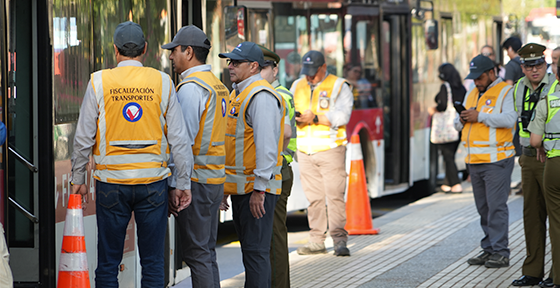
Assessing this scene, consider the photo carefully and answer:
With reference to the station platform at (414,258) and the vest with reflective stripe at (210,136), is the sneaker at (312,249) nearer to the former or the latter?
the station platform at (414,258)

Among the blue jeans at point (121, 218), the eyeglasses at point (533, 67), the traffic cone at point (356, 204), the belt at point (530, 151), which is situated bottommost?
the traffic cone at point (356, 204)

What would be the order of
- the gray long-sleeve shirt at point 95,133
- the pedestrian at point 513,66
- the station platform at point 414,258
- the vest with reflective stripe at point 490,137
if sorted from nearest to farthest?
the gray long-sleeve shirt at point 95,133 < the station platform at point 414,258 < the vest with reflective stripe at point 490,137 < the pedestrian at point 513,66

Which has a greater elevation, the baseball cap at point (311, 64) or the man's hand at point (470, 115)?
the baseball cap at point (311, 64)

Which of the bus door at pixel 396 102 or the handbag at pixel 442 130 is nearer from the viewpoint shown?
the bus door at pixel 396 102

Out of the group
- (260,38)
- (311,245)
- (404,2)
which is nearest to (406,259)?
(311,245)

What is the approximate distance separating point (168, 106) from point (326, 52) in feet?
17.6

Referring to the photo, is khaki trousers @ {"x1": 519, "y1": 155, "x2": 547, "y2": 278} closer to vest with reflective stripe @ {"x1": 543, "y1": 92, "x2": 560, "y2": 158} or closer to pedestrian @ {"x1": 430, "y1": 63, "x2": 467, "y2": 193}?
vest with reflective stripe @ {"x1": 543, "y1": 92, "x2": 560, "y2": 158}

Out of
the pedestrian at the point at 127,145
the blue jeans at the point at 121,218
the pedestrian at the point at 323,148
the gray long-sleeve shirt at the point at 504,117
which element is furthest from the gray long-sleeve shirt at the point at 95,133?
the pedestrian at the point at 323,148

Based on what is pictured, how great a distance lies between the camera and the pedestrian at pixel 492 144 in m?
7.32

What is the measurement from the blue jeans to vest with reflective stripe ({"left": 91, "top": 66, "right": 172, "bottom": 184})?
2.6 inches

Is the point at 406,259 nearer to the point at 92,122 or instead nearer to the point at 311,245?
the point at 311,245

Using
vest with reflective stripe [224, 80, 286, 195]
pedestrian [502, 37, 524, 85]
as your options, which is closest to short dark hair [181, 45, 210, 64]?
vest with reflective stripe [224, 80, 286, 195]

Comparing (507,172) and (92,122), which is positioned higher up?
(92,122)

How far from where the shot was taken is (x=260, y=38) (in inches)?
352
